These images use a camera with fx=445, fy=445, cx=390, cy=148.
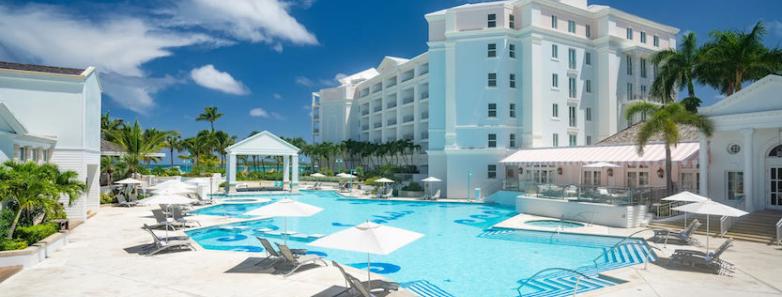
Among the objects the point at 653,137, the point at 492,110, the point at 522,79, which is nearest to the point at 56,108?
the point at 492,110

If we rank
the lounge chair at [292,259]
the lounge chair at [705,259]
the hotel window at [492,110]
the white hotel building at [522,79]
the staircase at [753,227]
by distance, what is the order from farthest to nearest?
the hotel window at [492,110]
the white hotel building at [522,79]
the staircase at [753,227]
the lounge chair at [705,259]
the lounge chair at [292,259]

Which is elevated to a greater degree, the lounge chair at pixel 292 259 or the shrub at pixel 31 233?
the shrub at pixel 31 233

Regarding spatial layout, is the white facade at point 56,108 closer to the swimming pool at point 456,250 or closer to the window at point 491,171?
the swimming pool at point 456,250

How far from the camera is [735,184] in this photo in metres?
22.1

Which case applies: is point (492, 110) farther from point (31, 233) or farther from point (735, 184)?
point (31, 233)

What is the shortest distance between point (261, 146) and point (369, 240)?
36280 mm

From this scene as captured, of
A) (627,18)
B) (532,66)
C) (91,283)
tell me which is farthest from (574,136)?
(91,283)

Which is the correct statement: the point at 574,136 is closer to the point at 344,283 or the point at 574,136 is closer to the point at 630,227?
the point at 630,227

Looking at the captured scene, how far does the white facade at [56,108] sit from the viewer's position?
19.7 metres

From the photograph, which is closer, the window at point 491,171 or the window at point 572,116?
the window at point 491,171

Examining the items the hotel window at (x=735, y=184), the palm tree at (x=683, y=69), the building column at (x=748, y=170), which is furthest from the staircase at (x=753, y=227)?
the palm tree at (x=683, y=69)

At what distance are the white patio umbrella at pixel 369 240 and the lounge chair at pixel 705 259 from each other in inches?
343

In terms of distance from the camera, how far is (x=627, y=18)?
42750 millimetres

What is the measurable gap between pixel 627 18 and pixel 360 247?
43341 millimetres
